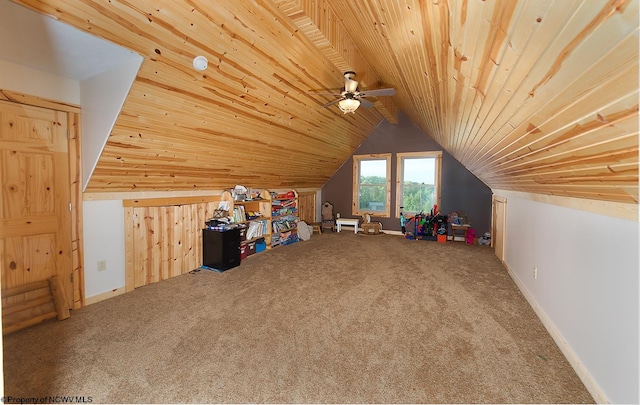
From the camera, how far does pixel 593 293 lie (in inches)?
67.2

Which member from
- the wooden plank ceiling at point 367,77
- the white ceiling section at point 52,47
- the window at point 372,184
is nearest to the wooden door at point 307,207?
the window at point 372,184

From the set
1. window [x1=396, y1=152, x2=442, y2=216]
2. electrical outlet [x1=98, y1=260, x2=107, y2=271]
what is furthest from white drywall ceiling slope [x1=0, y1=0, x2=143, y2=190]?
window [x1=396, y1=152, x2=442, y2=216]

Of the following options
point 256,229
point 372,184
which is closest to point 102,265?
point 256,229

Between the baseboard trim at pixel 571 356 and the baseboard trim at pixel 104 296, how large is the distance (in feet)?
13.8

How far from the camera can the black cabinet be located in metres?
3.87

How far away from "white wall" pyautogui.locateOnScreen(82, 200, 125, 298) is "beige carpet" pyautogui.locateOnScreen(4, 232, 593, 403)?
21 cm

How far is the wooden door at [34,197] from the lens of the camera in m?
2.27

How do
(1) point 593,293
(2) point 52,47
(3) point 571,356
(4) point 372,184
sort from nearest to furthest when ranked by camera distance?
(1) point 593,293, (3) point 571,356, (2) point 52,47, (4) point 372,184

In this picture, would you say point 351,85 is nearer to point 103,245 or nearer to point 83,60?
point 83,60

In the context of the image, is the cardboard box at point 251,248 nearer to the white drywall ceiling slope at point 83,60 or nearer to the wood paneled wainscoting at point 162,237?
the wood paneled wainscoting at point 162,237

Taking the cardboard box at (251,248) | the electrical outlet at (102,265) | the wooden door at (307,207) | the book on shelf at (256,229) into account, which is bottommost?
the cardboard box at (251,248)

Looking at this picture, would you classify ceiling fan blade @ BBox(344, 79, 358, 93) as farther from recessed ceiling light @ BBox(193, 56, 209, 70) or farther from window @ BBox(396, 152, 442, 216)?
window @ BBox(396, 152, 442, 216)

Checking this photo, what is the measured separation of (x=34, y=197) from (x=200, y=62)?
197 centimetres

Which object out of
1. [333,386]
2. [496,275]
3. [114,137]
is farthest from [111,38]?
[496,275]
